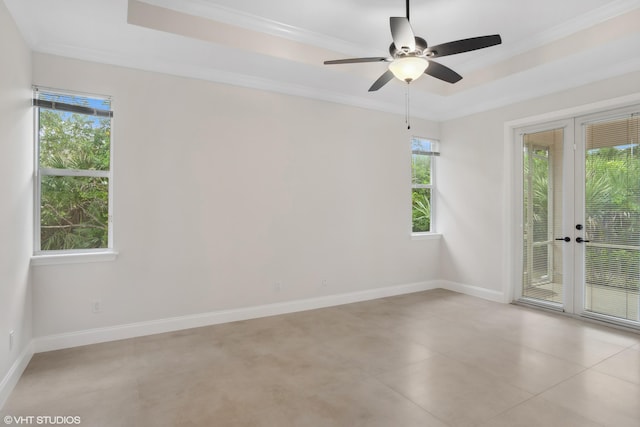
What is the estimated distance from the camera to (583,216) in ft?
13.8

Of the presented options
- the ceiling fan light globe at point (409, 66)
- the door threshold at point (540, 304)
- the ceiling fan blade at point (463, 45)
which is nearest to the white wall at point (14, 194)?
the ceiling fan light globe at point (409, 66)

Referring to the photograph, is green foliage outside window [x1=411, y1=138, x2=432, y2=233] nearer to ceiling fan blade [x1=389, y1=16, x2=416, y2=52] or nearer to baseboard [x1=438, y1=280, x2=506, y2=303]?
baseboard [x1=438, y1=280, x2=506, y2=303]

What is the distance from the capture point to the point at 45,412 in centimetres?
228

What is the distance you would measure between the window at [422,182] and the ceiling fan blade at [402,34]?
328 centimetres

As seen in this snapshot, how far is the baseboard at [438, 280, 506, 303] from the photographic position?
4.99 metres

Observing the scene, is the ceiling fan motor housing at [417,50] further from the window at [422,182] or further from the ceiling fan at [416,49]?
the window at [422,182]

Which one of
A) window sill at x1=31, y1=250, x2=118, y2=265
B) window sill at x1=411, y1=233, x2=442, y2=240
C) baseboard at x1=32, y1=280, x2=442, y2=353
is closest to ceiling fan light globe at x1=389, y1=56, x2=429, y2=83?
baseboard at x1=32, y1=280, x2=442, y2=353

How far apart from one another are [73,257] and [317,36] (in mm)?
3279

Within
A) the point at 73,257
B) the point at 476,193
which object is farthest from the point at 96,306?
the point at 476,193

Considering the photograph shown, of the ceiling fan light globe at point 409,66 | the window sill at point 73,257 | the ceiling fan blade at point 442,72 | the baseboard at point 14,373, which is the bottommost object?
the baseboard at point 14,373

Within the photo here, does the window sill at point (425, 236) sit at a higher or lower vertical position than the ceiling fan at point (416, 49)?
lower

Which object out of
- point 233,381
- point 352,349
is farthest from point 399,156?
point 233,381

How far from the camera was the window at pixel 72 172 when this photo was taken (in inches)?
130

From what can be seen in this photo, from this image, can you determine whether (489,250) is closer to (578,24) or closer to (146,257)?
(578,24)
